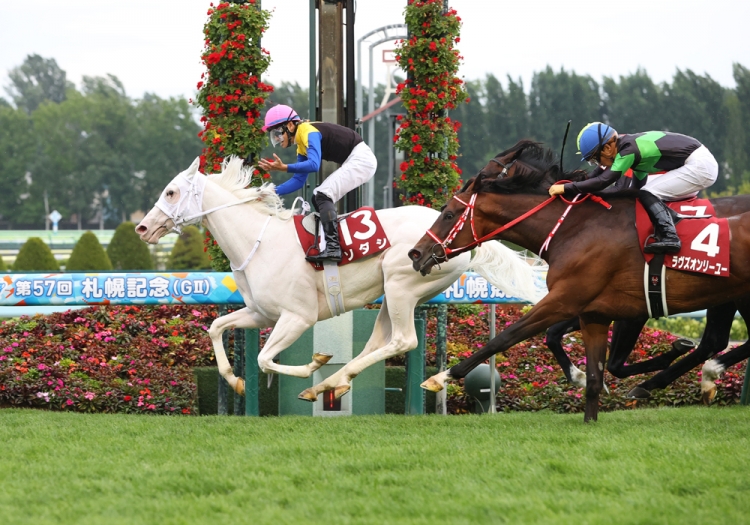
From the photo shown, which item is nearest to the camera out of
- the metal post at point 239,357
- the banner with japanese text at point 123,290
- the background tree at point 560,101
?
the banner with japanese text at point 123,290

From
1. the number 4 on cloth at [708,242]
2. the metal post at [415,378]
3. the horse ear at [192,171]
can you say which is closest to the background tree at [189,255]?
the metal post at [415,378]

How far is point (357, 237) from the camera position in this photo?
22.4ft

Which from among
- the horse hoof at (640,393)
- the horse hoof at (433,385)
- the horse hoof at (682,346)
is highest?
the horse hoof at (682,346)

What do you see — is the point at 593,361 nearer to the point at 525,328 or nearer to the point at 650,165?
the point at 525,328

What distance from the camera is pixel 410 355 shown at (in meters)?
7.88

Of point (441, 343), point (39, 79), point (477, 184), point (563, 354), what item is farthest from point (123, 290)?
point (39, 79)

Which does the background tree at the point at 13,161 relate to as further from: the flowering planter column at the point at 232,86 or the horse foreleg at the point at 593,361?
the horse foreleg at the point at 593,361

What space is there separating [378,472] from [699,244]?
2.70 m

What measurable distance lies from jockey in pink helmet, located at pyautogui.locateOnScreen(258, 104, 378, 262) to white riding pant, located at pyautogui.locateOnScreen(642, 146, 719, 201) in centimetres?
194

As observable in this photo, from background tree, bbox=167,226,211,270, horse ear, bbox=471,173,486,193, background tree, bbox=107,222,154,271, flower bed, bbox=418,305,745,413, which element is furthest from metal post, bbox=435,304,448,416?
background tree, bbox=167,226,211,270

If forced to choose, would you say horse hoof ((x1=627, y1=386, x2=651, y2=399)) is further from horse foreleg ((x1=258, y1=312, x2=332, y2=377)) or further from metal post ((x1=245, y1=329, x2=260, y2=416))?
metal post ((x1=245, y1=329, x2=260, y2=416))

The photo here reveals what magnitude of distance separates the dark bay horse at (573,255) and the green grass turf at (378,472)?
655 millimetres

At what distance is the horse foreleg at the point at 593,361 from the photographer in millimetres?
6430

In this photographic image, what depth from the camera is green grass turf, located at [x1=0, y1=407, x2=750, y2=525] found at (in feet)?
13.5
